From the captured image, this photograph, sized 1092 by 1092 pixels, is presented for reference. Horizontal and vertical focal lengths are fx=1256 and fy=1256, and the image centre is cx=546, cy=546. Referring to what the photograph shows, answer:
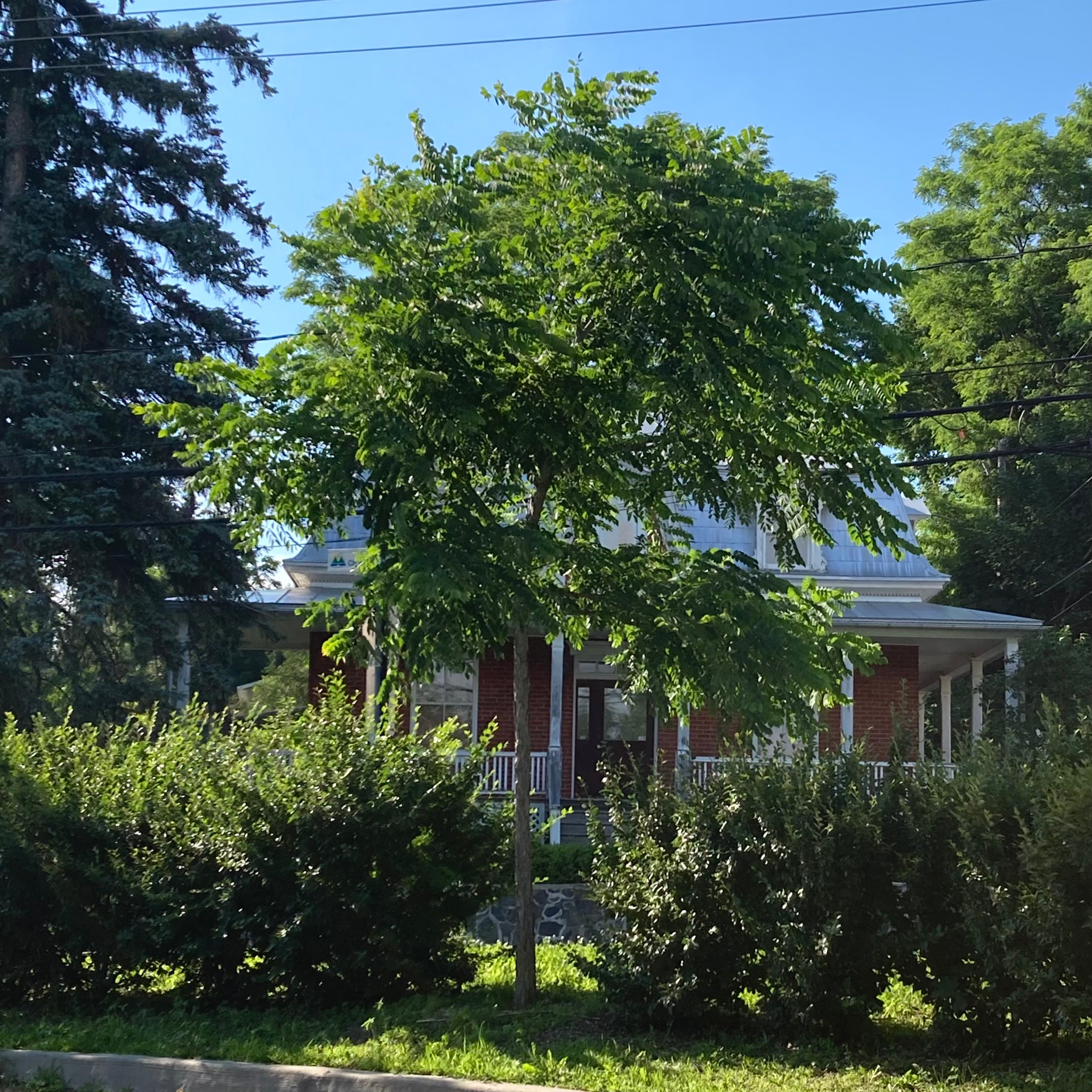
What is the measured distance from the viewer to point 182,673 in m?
20.2

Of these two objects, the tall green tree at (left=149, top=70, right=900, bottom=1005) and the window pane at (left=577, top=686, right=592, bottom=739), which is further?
the window pane at (left=577, top=686, right=592, bottom=739)

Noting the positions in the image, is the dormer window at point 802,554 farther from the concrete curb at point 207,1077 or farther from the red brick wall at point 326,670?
the concrete curb at point 207,1077

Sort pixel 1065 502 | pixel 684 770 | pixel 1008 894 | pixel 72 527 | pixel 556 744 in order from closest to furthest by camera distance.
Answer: pixel 1008 894
pixel 684 770
pixel 72 527
pixel 556 744
pixel 1065 502

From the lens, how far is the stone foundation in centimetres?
1355

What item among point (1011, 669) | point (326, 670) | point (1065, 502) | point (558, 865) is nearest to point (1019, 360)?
point (1065, 502)

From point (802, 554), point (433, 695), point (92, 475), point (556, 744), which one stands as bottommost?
point (556, 744)

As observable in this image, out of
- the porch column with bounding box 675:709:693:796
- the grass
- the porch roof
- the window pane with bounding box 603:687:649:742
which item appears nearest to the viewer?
the grass

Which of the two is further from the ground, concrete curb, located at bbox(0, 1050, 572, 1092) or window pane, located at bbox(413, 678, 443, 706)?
window pane, located at bbox(413, 678, 443, 706)

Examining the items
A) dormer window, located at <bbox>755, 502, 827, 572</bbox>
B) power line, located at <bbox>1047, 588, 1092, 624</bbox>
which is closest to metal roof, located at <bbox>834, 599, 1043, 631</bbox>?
dormer window, located at <bbox>755, 502, 827, 572</bbox>

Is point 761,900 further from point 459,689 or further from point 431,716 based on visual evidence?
point 459,689

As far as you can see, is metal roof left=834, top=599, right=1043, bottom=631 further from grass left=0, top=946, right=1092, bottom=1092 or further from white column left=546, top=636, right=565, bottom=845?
grass left=0, top=946, right=1092, bottom=1092

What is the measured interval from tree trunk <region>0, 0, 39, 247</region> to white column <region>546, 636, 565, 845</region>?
11.3 metres

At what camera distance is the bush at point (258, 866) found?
8.36 m

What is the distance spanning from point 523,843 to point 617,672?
13.4 m
